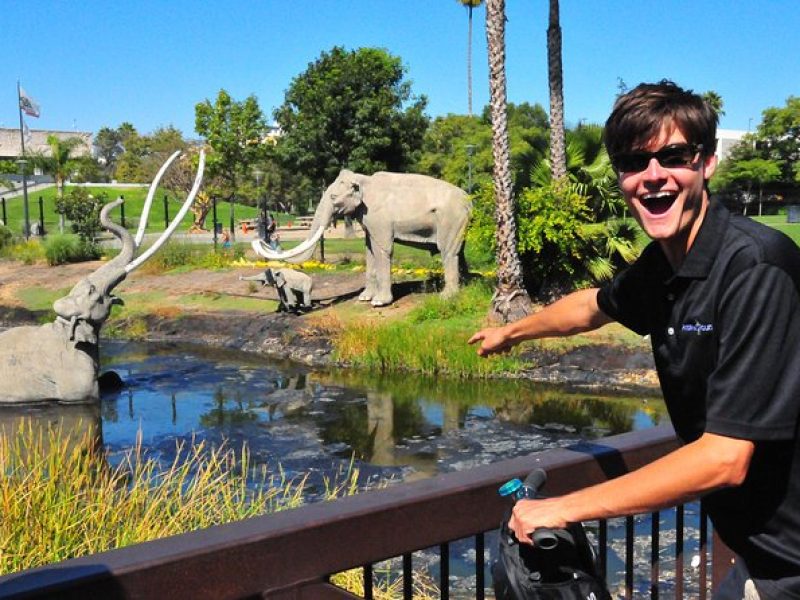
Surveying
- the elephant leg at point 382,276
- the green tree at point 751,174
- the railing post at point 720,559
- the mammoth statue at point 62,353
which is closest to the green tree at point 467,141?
the green tree at point 751,174

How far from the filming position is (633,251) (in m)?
13.5

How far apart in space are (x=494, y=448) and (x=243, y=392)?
12.3 ft

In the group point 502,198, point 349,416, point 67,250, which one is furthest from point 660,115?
point 67,250

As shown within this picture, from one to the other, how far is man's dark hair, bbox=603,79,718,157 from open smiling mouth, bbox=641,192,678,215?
0.09m

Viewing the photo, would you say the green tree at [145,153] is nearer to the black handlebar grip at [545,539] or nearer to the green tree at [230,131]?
the green tree at [230,131]

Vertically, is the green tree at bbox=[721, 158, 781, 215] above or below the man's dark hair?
above

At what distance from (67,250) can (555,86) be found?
515 inches

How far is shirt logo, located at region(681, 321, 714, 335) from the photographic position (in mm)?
1494

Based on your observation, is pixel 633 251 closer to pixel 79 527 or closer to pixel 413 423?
pixel 413 423

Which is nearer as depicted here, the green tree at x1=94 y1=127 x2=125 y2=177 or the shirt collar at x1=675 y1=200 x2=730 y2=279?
the shirt collar at x1=675 y1=200 x2=730 y2=279

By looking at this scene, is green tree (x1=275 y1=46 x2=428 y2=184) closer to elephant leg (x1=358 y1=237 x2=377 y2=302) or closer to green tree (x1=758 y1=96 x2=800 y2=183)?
elephant leg (x1=358 y1=237 x2=377 y2=302)

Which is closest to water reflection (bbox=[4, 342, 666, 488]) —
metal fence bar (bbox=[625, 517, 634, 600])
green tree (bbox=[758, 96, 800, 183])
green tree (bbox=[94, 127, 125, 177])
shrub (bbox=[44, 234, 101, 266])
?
metal fence bar (bbox=[625, 517, 634, 600])

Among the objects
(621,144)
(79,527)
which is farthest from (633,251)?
(621,144)

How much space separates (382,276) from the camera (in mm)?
14633
